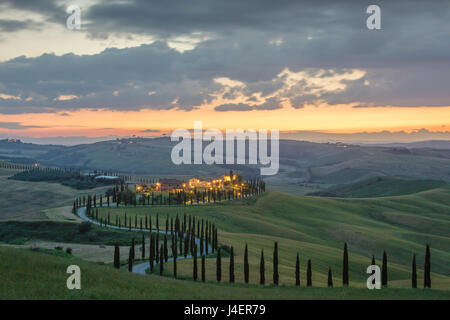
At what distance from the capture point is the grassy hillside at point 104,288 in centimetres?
4962

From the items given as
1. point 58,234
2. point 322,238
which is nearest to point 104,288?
point 58,234

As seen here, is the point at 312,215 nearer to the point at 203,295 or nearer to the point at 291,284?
the point at 291,284

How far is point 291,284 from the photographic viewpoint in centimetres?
7219

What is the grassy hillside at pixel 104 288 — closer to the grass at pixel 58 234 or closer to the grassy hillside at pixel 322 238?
the grassy hillside at pixel 322 238

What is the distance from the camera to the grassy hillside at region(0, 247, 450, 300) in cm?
4962

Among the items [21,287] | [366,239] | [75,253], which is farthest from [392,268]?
[21,287]

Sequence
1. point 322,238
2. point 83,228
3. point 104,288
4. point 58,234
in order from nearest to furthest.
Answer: point 104,288 < point 83,228 < point 58,234 < point 322,238

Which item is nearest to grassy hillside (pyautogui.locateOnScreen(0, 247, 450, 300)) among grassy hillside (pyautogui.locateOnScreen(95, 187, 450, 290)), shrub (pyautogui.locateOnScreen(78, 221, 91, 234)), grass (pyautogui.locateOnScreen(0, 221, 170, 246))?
grassy hillside (pyautogui.locateOnScreen(95, 187, 450, 290))

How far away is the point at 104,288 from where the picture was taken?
53219 millimetres

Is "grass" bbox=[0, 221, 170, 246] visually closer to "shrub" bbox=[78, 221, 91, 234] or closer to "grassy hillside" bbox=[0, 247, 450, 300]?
"shrub" bbox=[78, 221, 91, 234]

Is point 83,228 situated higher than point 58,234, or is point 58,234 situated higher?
point 83,228

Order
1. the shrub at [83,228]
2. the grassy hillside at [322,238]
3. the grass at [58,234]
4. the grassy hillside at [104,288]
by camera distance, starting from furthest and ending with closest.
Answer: the shrub at [83,228]
the grass at [58,234]
the grassy hillside at [322,238]
the grassy hillside at [104,288]

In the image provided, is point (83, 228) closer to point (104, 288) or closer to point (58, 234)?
point (58, 234)

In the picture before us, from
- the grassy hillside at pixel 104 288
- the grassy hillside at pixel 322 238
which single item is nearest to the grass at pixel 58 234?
the grassy hillside at pixel 322 238
